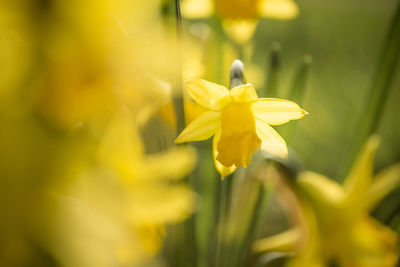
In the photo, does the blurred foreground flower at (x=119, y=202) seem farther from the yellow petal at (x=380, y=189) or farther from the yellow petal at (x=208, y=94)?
the yellow petal at (x=380, y=189)

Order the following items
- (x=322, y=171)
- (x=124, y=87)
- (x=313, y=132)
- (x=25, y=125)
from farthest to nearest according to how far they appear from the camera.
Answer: (x=313, y=132) → (x=322, y=171) → (x=124, y=87) → (x=25, y=125)

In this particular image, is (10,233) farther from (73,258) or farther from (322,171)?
(322,171)

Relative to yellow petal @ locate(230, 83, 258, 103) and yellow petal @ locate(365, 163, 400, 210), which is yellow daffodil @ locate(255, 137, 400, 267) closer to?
yellow petal @ locate(365, 163, 400, 210)

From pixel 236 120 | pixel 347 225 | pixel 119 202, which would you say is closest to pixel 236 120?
pixel 236 120

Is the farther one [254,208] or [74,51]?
[254,208]

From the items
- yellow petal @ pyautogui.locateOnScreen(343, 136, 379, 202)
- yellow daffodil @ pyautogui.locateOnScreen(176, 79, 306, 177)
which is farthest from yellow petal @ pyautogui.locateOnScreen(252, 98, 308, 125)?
yellow petal @ pyautogui.locateOnScreen(343, 136, 379, 202)

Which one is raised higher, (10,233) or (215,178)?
(10,233)

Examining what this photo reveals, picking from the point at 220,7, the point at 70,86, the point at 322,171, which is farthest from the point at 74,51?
the point at 322,171
